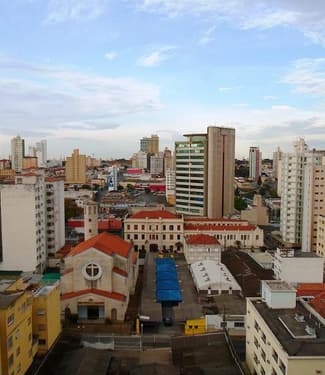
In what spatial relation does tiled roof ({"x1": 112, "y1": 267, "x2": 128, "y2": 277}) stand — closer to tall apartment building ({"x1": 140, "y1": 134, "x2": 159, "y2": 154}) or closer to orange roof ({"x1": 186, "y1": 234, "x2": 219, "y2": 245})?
orange roof ({"x1": 186, "y1": 234, "x2": 219, "y2": 245})

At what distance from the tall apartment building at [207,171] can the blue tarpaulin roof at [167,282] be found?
772 inches

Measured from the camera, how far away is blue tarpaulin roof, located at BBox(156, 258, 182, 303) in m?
26.0

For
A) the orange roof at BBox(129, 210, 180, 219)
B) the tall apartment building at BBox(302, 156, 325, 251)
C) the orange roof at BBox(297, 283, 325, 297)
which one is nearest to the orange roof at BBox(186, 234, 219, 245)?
the orange roof at BBox(129, 210, 180, 219)

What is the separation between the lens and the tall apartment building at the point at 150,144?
618 ft

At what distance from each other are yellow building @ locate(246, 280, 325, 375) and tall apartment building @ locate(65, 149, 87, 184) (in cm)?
9255

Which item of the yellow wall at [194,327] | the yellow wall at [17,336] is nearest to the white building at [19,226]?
the yellow wall at [17,336]

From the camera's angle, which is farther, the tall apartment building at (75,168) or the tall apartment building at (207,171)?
the tall apartment building at (75,168)

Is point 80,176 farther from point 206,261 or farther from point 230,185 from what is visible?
point 206,261

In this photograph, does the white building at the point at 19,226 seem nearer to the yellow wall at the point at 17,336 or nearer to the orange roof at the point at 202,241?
the orange roof at the point at 202,241

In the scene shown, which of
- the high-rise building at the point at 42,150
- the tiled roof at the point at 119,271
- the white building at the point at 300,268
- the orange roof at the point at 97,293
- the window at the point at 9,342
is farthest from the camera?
the high-rise building at the point at 42,150

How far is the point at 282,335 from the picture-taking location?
14125 millimetres

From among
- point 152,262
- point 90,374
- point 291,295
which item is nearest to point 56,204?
point 152,262

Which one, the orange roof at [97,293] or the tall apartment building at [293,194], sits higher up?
the tall apartment building at [293,194]

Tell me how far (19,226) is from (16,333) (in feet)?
55.0
